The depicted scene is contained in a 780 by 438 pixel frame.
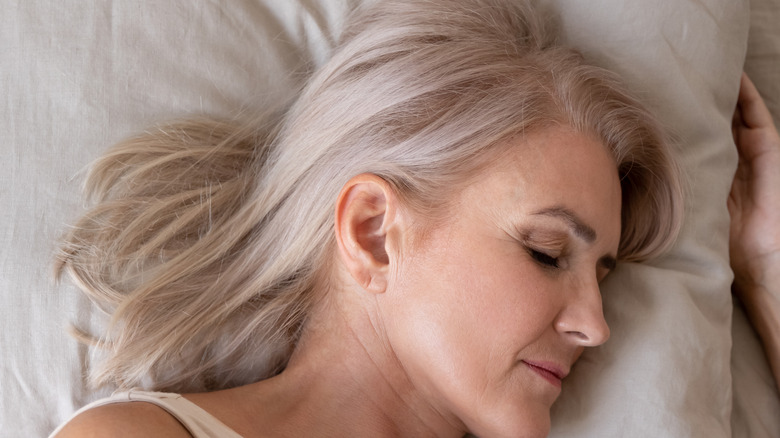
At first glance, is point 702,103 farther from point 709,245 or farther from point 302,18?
point 302,18

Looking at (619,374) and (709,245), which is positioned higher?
(709,245)

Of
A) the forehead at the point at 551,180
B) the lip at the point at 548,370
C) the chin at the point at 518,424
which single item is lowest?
the chin at the point at 518,424

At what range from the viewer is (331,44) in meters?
1.44

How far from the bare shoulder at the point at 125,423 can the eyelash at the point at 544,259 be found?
600 millimetres

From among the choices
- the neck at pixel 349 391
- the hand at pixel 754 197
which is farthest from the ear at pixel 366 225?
the hand at pixel 754 197

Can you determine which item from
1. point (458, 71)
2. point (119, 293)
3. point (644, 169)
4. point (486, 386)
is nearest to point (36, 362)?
point (119, 293)

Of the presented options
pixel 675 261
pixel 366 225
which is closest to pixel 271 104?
pixel 366 225

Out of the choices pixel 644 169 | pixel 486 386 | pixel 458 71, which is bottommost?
pixel 486 386

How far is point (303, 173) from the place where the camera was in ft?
4.16

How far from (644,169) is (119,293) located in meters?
1.01

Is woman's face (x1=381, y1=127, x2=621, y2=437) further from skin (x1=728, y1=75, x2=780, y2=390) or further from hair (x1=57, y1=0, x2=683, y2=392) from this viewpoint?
skin (x1=728, y1=75, x2=780, y2=390)

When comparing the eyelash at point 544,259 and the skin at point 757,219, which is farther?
the skin at point 757,219

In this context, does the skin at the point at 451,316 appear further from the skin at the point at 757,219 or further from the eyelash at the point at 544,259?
the skin at the point at 757,219

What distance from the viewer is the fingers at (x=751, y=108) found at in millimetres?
1532
